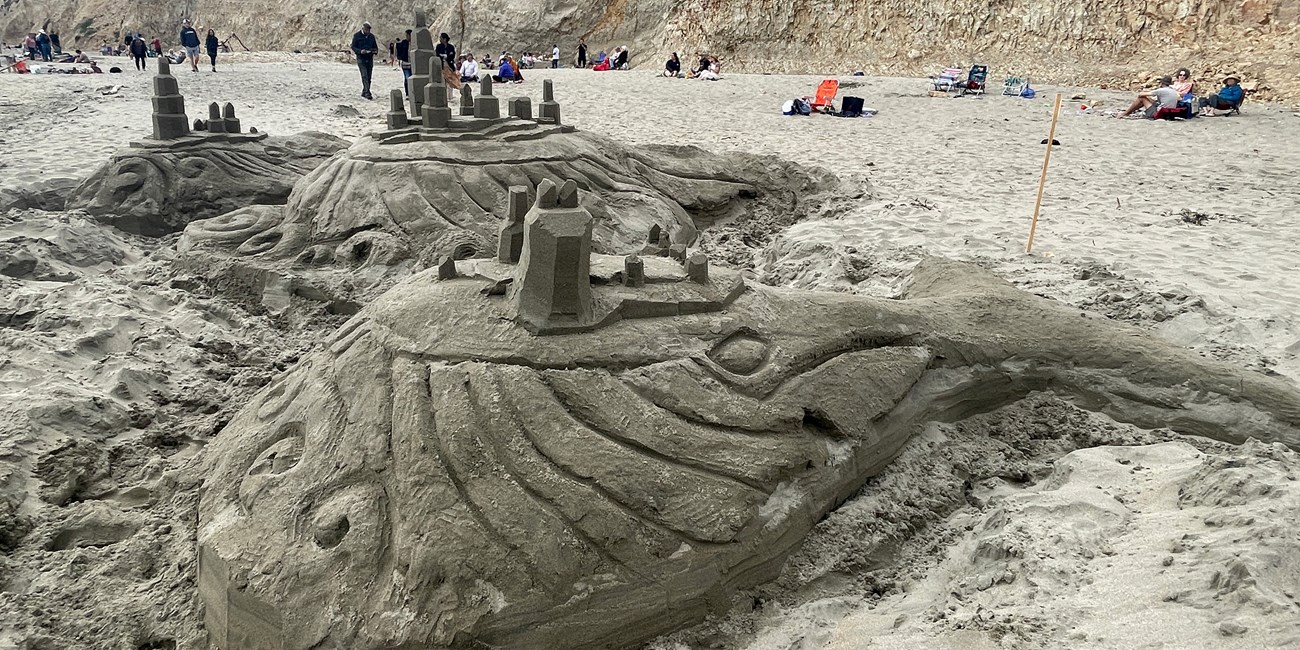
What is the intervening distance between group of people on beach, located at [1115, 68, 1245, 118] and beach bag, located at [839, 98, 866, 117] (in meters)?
3.30

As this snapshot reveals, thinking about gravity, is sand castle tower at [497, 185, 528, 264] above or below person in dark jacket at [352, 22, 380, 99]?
below

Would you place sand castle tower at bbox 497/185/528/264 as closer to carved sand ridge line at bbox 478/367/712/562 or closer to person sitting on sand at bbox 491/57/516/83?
carved sand ridge line at bbox 478/367/712/562

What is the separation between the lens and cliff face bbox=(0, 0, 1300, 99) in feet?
43.5

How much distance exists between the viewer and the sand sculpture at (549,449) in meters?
2.02

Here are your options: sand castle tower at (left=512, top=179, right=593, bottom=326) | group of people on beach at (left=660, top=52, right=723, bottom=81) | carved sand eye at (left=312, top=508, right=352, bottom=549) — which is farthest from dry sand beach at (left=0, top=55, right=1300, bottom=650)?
group of people on beach at (left=660, top=52, right=723, bottom=81)

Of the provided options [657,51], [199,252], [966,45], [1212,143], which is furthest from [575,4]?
[199,252]

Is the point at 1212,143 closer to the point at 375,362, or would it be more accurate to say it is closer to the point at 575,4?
the point at 375,362

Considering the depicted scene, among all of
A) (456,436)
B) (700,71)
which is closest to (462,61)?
(700,71)

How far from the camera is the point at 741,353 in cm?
258

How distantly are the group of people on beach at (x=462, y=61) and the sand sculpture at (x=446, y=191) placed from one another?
2.09 m

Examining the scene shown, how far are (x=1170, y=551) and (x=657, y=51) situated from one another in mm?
20258

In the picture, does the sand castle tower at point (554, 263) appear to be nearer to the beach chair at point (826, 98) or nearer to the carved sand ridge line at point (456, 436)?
the carved sand ridge line at point (456, 436)

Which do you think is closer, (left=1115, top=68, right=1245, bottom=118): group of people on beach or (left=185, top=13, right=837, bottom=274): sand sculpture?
(left=185, top=13, right=837, bottom=274): sand sculpture

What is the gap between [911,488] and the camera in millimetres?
2766
